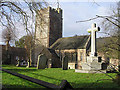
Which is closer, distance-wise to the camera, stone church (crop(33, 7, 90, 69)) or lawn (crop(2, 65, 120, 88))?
lawn (crop(2, 65, 120, 88))

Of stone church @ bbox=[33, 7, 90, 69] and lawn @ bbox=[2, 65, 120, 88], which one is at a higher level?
stone church @ bbox=[33, 7, 90, 69]

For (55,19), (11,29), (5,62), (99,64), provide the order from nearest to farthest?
(11,29) → (99,64) → (5,62) → (55,19)

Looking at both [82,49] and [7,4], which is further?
[82,49]

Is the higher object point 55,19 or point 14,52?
point 55,19

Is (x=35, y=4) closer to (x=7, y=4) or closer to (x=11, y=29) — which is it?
(x=7, y=4)

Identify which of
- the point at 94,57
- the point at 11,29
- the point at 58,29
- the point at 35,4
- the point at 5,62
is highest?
the point at 58,29

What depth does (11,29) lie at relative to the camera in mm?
5578

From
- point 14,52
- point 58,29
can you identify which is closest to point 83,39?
point 58,29

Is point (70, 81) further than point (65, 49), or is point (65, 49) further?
point (65, 49)

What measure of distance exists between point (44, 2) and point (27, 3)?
0.67 metres

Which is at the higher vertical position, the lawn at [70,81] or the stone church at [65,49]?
the stone church at [65,49]

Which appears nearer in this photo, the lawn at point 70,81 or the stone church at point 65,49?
the lawn at point 70,81

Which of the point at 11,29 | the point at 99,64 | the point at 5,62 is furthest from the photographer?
the point at 5,62

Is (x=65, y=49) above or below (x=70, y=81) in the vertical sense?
above
